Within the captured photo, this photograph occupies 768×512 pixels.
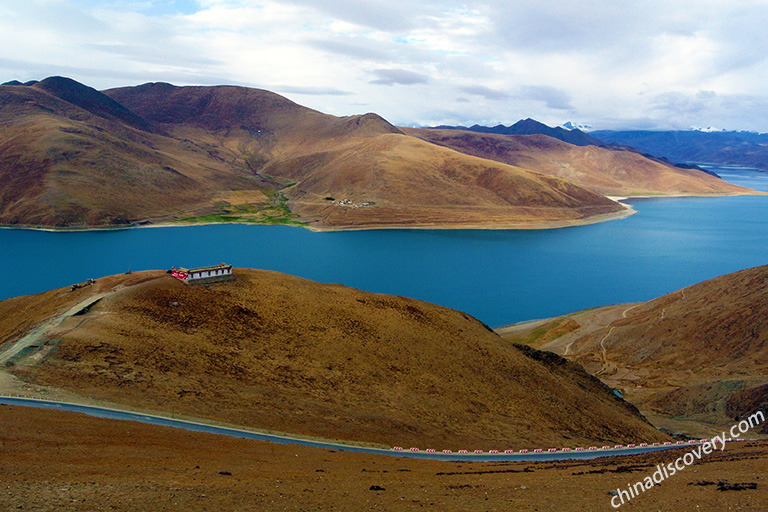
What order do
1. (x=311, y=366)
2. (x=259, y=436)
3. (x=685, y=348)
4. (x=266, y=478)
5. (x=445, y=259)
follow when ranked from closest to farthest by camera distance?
(x=266, y=478), (x=259, y=436), (x=311, y=366), (x=685, y=348), (x=445, y=259)

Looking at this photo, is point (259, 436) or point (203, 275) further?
point (203, 275)

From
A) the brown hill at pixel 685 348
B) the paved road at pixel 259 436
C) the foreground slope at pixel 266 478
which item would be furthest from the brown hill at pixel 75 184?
the foreground slope at pixel 266 478

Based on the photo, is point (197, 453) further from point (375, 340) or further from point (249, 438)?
point (375, 340)

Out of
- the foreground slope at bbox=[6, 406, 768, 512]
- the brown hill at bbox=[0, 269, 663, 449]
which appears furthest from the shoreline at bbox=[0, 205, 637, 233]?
the foreground slope at bbox=[6, 406, 768, 512]

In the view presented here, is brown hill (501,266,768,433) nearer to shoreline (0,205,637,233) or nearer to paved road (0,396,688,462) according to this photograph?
paved road (0,396,688,462)

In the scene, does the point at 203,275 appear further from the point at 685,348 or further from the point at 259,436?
the point at 685,348

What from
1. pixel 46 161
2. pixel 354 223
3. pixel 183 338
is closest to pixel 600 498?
pixel 183 338

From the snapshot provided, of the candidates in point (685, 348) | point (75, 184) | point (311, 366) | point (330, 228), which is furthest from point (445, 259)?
point (75, 184)
